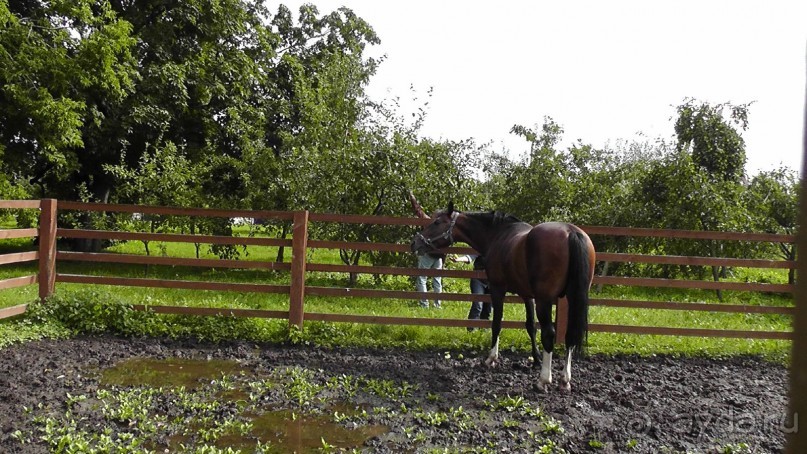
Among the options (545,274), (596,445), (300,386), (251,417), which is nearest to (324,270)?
(300,386)

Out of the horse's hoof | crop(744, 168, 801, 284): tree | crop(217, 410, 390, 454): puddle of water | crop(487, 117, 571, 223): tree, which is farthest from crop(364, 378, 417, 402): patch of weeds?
crop(744, 168, 801, 284): tree

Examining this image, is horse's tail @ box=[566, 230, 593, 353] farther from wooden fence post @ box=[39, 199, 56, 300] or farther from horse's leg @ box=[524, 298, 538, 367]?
wooden fence post @ box=[39, 199, 56, 300]

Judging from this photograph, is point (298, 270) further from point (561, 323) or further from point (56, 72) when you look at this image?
point (56, 72)

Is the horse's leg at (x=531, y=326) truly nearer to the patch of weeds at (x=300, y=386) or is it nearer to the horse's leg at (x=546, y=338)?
the horse's leg at (x=546, y=338)

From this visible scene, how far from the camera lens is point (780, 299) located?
1420 cm

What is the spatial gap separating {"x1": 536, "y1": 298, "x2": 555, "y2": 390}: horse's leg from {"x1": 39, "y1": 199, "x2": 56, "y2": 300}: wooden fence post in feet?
20.4

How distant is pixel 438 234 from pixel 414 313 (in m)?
2.13

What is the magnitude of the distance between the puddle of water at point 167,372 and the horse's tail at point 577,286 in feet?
11.4

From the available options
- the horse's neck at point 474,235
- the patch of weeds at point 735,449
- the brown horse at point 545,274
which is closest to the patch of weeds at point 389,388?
the brown horse at point 545,274

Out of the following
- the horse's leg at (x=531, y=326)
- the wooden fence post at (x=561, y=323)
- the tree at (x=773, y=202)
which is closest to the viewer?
the horse's leg at (x=531, y=326)

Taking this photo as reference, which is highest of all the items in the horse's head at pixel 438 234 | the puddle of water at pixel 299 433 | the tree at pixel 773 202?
the tree at pixel 773 202

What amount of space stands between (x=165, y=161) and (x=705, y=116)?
13150 millimetres

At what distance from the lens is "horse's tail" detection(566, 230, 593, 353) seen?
533cm

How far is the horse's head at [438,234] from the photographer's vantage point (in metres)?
6.77
